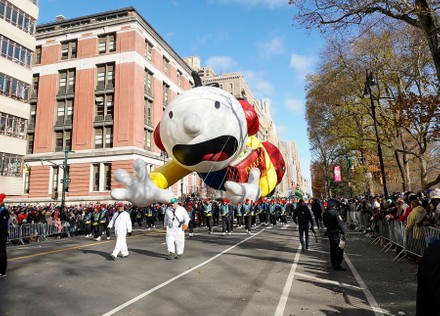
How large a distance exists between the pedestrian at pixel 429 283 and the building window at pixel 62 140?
38790 mm

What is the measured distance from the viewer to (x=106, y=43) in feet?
119

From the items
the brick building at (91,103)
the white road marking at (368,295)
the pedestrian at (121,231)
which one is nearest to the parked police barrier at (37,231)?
the pedestrian at (121,231)

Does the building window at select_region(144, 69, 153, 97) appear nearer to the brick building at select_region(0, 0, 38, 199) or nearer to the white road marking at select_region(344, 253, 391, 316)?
the brick building at select_region(0, 0, 38, 199)

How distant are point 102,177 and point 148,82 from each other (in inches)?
498

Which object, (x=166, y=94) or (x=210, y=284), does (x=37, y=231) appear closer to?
(x=210, y=284)

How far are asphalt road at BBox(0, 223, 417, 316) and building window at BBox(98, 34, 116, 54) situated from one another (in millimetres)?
31115

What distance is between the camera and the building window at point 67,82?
37.1m

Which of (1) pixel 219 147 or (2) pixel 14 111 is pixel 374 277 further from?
(2) pixel 14 111

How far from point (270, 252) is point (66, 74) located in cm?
3632

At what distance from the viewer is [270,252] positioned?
33.8 feet

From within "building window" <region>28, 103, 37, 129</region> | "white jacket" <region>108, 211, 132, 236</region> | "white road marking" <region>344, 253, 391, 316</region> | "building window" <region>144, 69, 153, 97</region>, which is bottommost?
"white road marking" <region>344, 253, 391, 316</region>

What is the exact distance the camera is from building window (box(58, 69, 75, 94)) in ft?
122

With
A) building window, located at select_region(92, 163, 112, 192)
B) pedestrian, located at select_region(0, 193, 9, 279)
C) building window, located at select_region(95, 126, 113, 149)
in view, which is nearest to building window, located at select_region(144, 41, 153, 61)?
building window, located at select_region(95, 126, 113, 149)

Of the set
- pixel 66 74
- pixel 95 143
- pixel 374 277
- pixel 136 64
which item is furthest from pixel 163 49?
pixel 374 277
